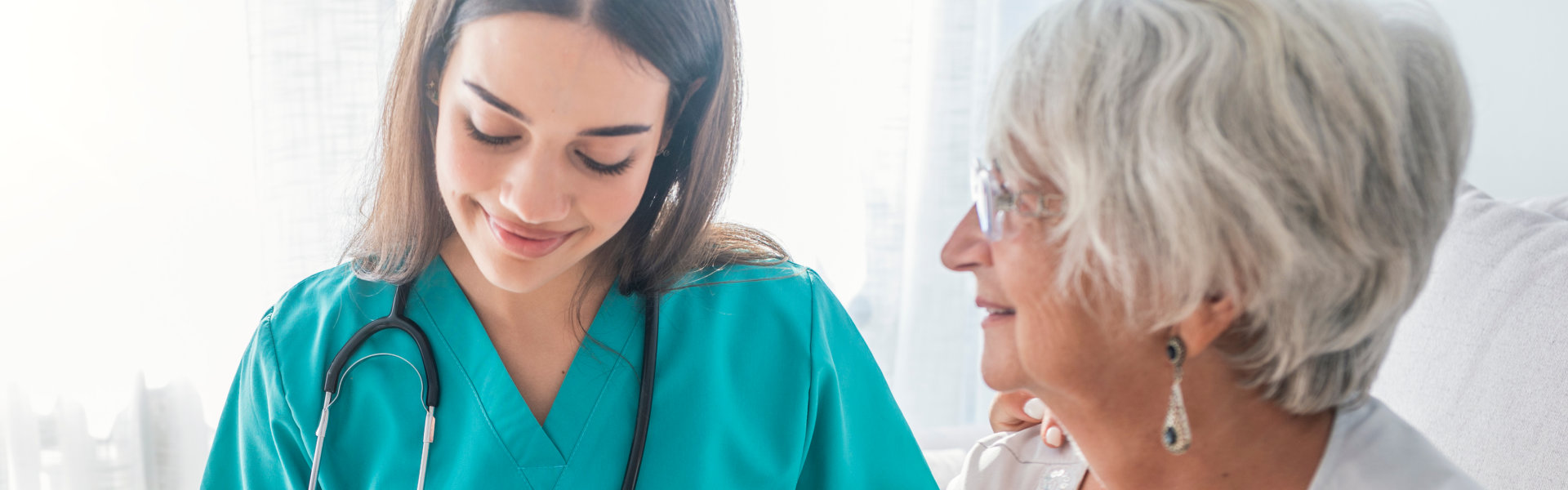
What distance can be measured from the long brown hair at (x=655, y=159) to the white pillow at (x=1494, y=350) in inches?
30.1

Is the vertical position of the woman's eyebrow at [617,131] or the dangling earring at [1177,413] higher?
the woman's eyebrow at [617,131]

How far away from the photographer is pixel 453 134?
0.91m

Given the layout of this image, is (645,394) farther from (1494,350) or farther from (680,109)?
(1494,350)

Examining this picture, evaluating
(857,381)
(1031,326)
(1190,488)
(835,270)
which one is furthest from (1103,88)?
(835,270)

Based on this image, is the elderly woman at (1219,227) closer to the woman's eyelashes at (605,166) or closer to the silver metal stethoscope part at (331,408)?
the woman's eyelashes at (605,166)

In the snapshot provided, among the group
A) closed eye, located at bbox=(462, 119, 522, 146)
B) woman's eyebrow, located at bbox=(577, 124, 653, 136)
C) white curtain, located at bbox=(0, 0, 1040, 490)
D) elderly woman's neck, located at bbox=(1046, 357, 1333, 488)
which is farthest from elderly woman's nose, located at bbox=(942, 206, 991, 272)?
white curtain, located at bbox=(0, 0, 1040, 490)

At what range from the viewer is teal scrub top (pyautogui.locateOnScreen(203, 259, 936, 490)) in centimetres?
108

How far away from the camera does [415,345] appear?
3.64ft

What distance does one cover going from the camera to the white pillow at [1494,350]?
99 cm

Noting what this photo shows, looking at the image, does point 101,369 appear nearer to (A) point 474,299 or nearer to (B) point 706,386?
(A) point 474,299

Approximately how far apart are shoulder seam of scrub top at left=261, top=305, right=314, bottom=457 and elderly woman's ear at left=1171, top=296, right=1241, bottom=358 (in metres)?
0.91

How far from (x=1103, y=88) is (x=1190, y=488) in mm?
419

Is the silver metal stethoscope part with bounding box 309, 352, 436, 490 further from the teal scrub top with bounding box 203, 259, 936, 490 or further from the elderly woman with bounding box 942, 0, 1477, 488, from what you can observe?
the elderly woman with bounding box 942, 0, 1477, 488

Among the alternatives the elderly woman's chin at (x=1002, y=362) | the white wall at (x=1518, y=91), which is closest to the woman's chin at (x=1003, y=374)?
the elderly woman's chin at (x=1002, y=362)
